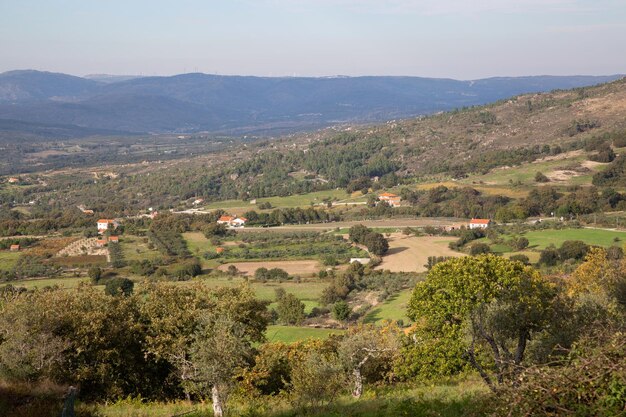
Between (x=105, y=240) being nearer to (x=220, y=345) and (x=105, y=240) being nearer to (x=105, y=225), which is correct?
(x=105, y=225)

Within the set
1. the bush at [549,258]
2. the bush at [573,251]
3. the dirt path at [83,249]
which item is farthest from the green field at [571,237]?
the dirt path at [83,249]

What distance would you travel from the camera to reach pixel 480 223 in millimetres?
60188

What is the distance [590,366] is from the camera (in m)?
5.59

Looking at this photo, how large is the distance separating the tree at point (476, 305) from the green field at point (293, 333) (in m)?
15.3

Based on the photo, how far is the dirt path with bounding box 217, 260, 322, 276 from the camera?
48.8 meters

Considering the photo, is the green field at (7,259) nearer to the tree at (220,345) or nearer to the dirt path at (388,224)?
the dirt path at (388,224)

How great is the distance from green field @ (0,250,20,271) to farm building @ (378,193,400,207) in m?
47.3

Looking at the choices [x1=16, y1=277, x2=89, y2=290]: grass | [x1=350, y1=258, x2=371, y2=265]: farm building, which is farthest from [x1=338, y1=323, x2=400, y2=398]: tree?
[x1=16, y1=277, x2=89, y2=290]: grass

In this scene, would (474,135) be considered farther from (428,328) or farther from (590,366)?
(590,366)

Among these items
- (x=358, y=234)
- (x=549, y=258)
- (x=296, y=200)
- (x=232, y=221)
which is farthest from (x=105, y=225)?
(x=549, y=258)

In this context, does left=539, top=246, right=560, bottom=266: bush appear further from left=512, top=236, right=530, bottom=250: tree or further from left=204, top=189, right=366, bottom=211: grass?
left=204, top=189, right=366, bottom=211: grass

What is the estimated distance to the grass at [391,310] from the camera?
33.6 m

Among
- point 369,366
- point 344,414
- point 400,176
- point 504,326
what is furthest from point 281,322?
point 400,176

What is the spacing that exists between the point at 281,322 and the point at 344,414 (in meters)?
24.5
